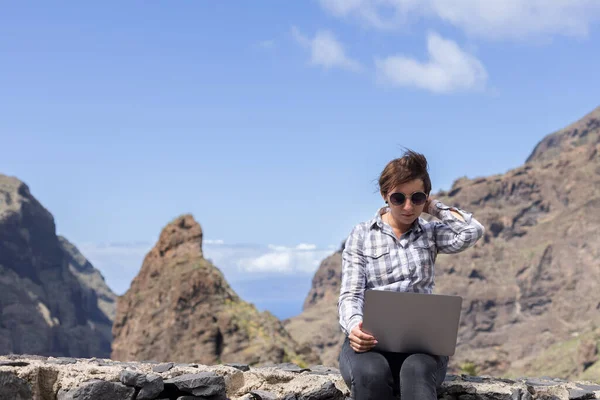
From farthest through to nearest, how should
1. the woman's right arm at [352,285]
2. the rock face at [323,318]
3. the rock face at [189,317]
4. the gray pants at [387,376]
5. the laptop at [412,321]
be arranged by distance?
the rock face at [323,318]
the rock face at [189,317]
the woman's right arm at [352,285]
the laptop at [412,321]
the gray pants at [387,376]

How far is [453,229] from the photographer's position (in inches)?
233

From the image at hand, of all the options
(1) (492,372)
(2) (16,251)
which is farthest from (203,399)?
(2) (16,251)

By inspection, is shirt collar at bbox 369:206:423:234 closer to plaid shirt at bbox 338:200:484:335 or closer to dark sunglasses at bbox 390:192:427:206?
plaid shirt at bbox 338:200:484:335

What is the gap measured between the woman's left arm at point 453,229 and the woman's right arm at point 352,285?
63 centimetres

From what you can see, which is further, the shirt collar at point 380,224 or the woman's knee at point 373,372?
the shirt collar at point 380,224

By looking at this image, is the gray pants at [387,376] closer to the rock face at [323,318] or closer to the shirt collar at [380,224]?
the shirt collar at [380,224]

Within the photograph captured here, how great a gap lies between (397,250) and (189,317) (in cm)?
3448

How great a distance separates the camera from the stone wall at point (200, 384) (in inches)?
222

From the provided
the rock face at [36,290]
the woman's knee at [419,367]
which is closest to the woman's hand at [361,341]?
the woman's knee at [419,367]

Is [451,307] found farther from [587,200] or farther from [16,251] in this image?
[16,251]

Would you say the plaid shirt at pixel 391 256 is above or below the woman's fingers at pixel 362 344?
above

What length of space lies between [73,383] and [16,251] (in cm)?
14840

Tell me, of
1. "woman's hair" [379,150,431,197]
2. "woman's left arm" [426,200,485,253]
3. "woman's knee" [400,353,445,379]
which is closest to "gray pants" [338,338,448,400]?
"woman's knee" [400,353,445,379]

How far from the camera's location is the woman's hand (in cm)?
548
